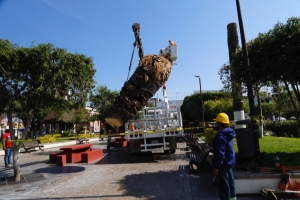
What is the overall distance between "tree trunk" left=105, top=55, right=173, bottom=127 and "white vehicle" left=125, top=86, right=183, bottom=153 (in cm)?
178

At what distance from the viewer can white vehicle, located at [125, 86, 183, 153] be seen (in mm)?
11359

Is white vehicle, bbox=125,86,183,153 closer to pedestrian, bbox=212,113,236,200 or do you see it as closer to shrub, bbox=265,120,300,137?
pedestrian, bbox=212,113,236,200

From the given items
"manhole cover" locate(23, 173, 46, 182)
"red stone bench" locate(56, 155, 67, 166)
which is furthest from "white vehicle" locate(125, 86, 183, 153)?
"manhole cover" locate(23, 173, 46, 182)

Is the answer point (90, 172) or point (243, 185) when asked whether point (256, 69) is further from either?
point (90, 172)

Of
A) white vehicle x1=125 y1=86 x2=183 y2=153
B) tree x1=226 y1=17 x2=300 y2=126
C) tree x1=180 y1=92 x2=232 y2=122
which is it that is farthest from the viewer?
tree x1=180 y1=92 x2=232 y2=122

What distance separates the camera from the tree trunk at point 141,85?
Result: 882 centimetres

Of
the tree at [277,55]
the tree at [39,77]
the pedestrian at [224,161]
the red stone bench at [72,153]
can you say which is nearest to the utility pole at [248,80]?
the tree at [277,55]

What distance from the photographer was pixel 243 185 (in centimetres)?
581

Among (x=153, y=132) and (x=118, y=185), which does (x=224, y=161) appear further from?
(x=153, y=132)

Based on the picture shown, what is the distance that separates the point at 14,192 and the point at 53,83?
3204 mm

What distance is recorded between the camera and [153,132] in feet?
36.7

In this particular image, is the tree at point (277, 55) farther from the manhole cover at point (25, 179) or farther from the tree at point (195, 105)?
Result: the tree at point (195, 105)

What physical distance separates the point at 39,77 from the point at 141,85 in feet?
9.85

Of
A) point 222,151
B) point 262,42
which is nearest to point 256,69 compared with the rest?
point 262,42
